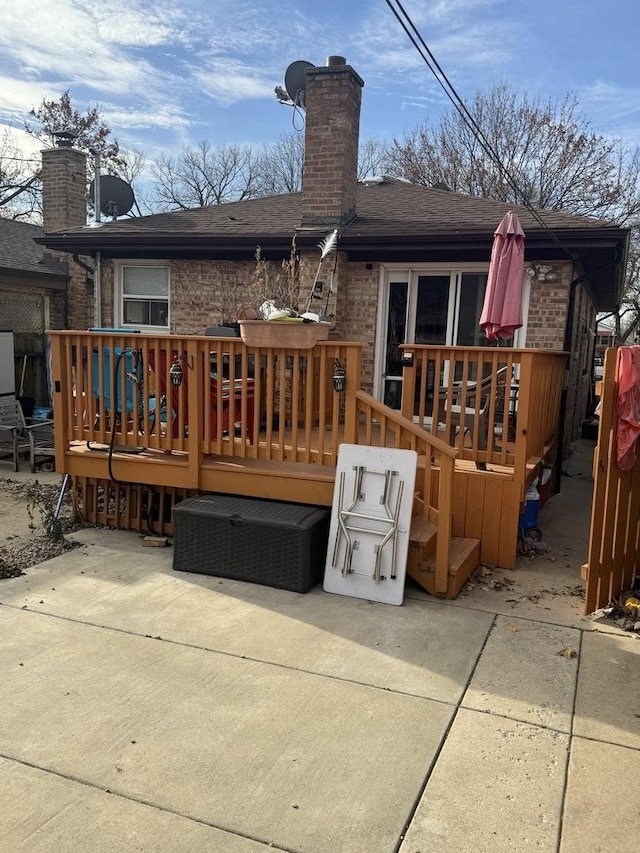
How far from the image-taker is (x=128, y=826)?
232 cm

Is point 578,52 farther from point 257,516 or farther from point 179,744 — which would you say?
point 179,744

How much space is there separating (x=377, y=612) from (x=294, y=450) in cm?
141

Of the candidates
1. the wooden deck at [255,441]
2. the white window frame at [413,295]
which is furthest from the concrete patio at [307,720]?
the white window frame at [413,295]

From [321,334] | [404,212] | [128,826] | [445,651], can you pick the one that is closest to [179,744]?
[128,826]

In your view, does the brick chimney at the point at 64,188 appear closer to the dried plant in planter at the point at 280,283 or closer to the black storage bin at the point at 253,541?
the dried plant in planter at the point at 280,283

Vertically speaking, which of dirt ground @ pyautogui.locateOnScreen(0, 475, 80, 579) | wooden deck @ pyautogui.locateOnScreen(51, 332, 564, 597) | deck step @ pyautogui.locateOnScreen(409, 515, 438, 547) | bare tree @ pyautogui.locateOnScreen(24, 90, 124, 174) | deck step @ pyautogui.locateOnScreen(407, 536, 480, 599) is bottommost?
dirt ground @ pyautogui.locateOnScreen(0, 475, 80, 579)

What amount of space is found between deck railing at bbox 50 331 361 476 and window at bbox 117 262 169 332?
11.9 ft

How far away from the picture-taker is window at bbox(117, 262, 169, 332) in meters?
9.59

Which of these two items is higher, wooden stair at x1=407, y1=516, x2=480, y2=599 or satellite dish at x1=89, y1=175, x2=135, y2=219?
satellite dish at x1=89, y1=175, x2=135, y2=219

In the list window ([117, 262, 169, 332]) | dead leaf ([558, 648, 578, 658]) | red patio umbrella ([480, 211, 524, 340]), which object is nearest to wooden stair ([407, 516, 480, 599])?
dead leaf ([558, 648, 578, 658])

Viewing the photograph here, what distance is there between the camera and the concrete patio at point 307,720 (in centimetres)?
237

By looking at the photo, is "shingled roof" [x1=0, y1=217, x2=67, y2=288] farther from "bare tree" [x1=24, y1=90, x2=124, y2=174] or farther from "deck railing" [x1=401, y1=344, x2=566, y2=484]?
"bare tree" [x1=24, y1=90, x2=124, y2=174]

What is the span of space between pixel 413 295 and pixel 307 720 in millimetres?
6200

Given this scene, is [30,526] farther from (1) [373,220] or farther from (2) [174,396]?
(1) [373,220]
